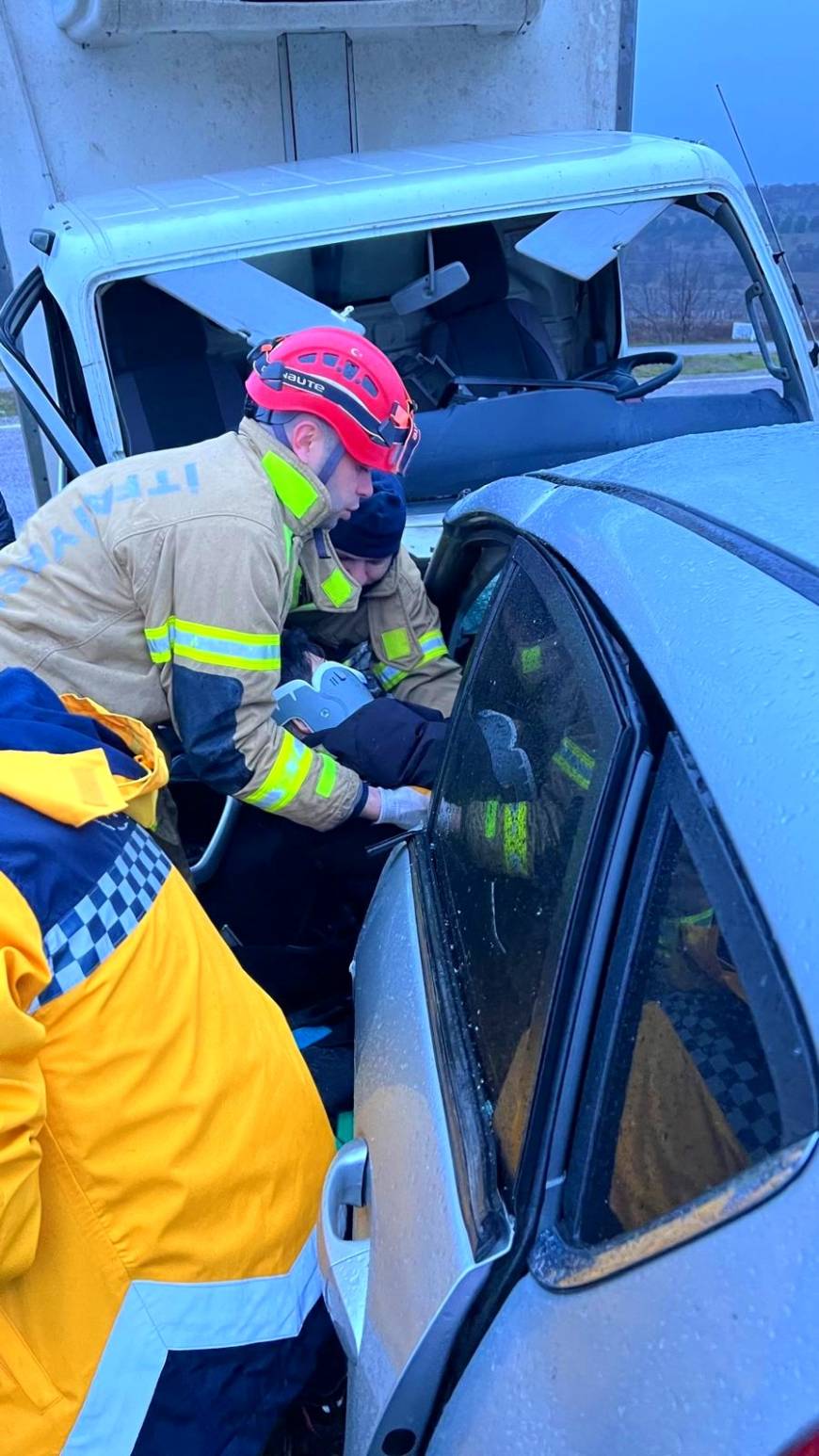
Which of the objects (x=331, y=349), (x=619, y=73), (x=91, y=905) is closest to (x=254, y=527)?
(x=331, y=349)

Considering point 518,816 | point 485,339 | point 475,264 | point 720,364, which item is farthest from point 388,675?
point 720,364

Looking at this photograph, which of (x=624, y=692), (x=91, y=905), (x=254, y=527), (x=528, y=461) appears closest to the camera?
(x=624, y=692)

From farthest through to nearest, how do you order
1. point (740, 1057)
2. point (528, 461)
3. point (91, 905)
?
point (528, 461), point (91, 905), point (740, 1057)

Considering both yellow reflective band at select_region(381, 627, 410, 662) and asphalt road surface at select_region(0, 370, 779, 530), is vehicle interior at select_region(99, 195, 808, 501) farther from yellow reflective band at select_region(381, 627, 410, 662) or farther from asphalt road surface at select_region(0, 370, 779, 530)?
asphalt road surface at select_region(0, 370, 779, 530)

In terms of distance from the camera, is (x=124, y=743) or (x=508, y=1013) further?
(x=124, y=743)

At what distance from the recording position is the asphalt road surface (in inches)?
308

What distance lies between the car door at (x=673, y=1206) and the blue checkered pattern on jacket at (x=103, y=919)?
1.92ft

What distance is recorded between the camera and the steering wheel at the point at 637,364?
3.75m

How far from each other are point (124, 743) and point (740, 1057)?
1150 millimetres

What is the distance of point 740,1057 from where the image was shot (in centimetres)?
83

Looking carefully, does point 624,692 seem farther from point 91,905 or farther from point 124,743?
point 124,743

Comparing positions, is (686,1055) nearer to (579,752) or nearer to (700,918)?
(700,918)

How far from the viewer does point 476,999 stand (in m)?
1.32

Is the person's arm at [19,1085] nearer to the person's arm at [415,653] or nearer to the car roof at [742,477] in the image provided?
the car roof at [742,477]
